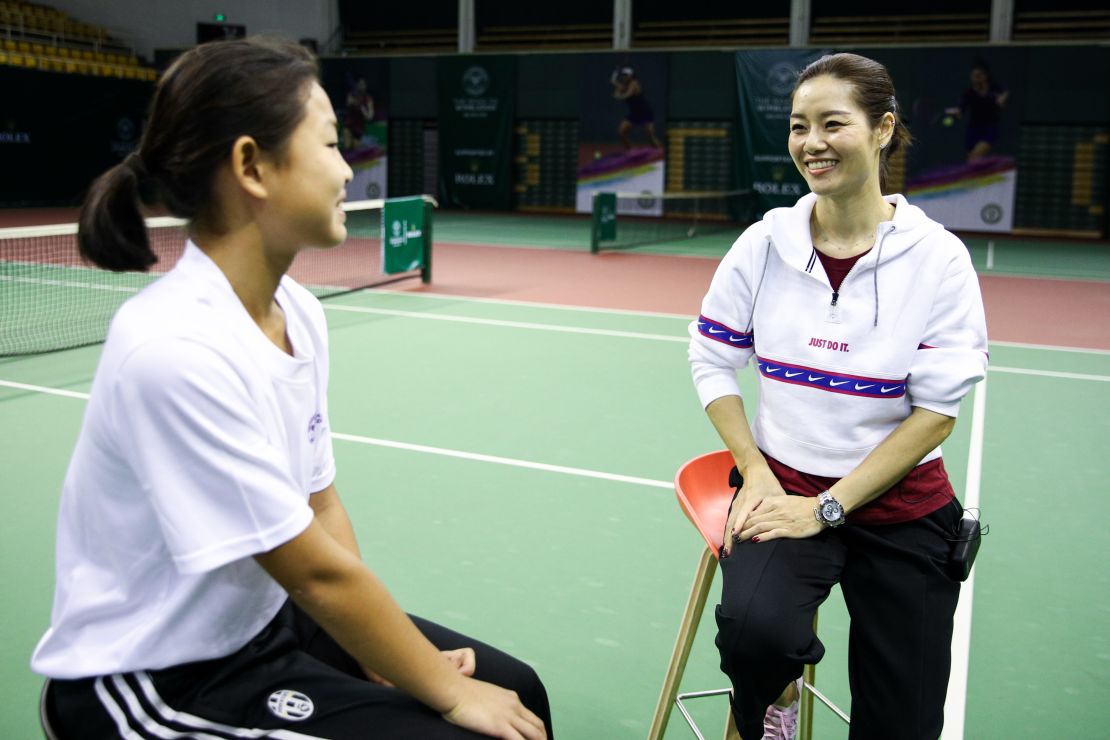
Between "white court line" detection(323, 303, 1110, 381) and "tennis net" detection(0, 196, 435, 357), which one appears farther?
"tennis net" detection(0, 196, 435, 357)

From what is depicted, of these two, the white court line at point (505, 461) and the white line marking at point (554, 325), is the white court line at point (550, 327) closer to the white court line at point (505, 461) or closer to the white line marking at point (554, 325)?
the white line marking at point (554, 325)

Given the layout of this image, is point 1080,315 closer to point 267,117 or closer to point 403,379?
point 403,379

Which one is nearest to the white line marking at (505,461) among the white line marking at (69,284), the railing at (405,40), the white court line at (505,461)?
the white court line at (505,461)

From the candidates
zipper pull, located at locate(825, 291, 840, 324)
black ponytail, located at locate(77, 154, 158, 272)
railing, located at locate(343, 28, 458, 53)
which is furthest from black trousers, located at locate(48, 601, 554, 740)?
railing, located at locate(343, 28, 458, 53)

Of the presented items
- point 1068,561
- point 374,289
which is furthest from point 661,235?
point 1068,561

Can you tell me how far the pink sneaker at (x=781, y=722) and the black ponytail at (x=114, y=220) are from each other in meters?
1.62

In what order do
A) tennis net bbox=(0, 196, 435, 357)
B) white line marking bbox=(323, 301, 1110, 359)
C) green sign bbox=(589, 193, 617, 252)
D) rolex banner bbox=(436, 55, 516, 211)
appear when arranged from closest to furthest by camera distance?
tennis net bbox=(0, 196, 435, 357) < white line marking bbox=(323, 301, 1110, 359) < green sign bbox=(589, 193, 617, 252) < rolex banner bbox=(436, 55, 516, 211)

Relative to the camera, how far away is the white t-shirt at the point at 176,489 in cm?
134

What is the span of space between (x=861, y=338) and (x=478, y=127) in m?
20.3

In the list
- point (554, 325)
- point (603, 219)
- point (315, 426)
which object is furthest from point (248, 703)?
point (603, 219)

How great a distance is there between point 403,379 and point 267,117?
5.16 m

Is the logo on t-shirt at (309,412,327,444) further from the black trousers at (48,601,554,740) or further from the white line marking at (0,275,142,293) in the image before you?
the white line marking at (0,275,142,293)

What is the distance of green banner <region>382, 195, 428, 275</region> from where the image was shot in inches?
403

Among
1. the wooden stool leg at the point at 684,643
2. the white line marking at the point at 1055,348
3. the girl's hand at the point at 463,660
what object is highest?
the girl's hand at the point at 463,660
